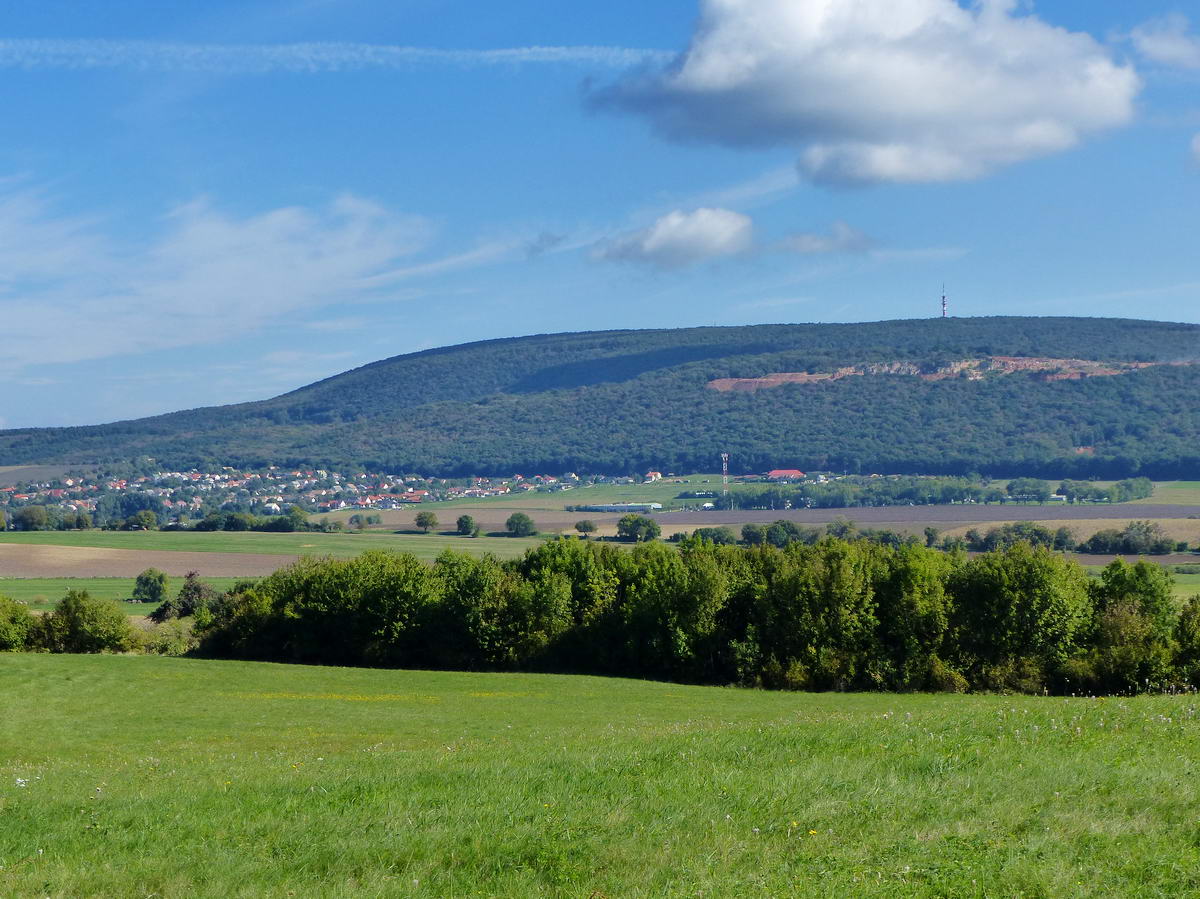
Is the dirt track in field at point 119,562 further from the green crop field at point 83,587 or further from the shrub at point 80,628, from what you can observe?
the shrub at point 80,628

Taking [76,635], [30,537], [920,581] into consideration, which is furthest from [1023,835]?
[30,537]

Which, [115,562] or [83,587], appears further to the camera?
[115,562]

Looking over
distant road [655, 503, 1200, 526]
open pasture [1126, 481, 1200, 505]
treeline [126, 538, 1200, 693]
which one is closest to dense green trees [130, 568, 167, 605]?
treeline [126, 538, 1200, 693]

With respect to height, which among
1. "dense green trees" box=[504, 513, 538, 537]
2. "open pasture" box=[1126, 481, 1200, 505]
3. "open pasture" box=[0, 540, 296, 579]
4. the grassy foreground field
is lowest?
"open pasture" box=[1126, 481, 1200, 505]

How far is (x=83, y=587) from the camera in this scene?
8919 cm

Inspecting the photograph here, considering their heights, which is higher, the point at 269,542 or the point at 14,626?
the point at 14,626

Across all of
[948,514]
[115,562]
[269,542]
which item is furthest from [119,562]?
[948,514]

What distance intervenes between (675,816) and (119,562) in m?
103

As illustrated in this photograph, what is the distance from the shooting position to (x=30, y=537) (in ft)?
410

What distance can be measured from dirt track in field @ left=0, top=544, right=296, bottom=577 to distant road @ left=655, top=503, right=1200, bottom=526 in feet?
207

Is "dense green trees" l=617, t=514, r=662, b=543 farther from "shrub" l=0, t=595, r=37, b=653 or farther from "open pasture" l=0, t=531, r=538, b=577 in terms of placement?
"shrub" l=0, t=595, r=37, b=653

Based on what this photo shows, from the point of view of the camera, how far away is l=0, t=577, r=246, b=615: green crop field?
8031 centimetres

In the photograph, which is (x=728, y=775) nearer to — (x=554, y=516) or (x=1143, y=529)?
(x=1143, y=529)

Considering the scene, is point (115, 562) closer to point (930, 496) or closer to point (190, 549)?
point (190, 549)
